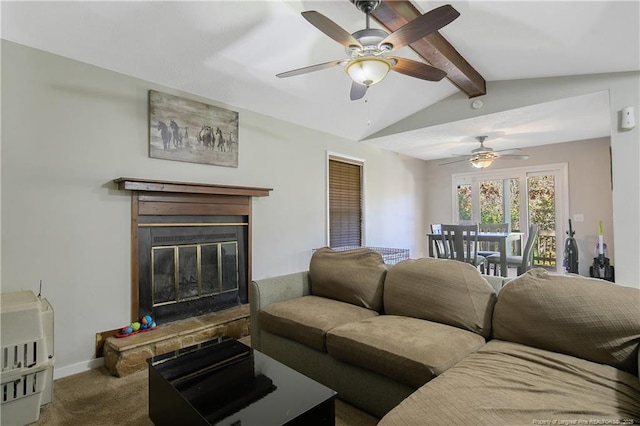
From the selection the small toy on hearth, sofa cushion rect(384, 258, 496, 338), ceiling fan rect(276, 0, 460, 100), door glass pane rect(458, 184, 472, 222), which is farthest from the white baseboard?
door glass pane rect(458, 184, 472, 222)

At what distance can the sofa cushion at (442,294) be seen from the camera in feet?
6.41

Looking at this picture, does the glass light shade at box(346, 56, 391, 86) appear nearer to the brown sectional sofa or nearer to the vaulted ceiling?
the vaulted ceiling

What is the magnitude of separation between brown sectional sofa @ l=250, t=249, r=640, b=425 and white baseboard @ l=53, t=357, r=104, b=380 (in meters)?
1.29

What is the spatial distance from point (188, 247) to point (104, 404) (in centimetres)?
143

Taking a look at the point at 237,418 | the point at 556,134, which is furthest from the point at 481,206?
the point at 237,418

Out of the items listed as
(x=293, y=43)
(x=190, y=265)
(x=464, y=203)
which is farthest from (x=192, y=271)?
(x=464, y=203)

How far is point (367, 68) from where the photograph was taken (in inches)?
81.3

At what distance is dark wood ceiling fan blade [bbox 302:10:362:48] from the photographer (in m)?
1.73

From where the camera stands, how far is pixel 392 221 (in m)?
5.96

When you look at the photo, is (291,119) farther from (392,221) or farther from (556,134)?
(556,134)

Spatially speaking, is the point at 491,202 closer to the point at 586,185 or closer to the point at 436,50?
the point at 586,185

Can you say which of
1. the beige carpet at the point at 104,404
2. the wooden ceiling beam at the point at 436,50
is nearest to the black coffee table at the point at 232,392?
the beige carpet at the point at 104,404

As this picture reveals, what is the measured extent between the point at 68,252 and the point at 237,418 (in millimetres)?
2085

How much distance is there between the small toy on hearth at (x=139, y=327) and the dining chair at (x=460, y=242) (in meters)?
3.31
